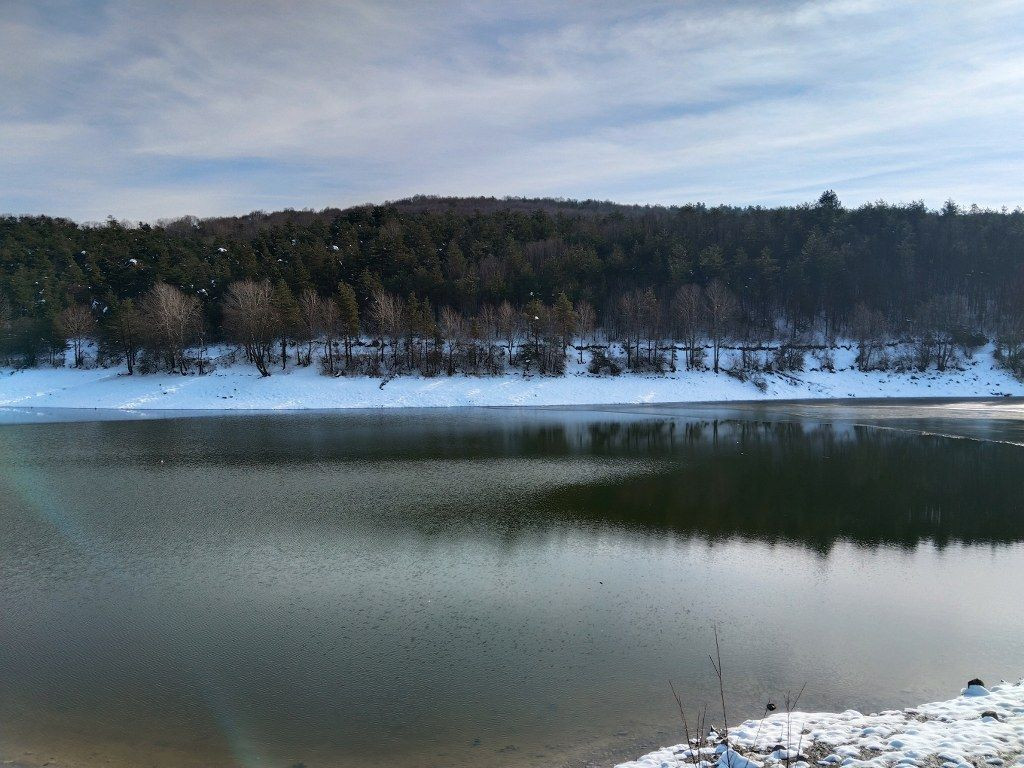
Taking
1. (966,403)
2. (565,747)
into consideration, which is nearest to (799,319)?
(966,403)

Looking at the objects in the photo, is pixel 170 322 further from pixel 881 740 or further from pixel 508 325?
pixel 881 740

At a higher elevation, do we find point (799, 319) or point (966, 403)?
point (799, 319)

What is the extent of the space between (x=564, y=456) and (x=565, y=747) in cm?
1835

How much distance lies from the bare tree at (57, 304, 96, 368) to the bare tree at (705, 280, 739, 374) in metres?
54.9

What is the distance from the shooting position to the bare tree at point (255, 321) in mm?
50906

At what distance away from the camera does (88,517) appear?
634 inches

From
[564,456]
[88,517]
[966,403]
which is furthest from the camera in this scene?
[966,403]

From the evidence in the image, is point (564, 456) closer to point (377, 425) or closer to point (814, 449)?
point (814, 449)

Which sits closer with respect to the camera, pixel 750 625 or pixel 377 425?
pixel 750 625

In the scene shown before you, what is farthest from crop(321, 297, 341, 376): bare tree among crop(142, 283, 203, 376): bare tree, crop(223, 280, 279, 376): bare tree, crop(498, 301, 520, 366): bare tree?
crop(498, 301, 520, 366): bare tree

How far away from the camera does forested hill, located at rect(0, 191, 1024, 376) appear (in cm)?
6272

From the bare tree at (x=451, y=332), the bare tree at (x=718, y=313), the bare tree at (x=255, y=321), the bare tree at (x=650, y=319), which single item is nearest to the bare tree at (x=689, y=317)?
the bare tree at (x=718, y=313)

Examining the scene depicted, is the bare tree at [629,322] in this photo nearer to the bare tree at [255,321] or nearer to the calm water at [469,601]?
the bare tree at [255,321]

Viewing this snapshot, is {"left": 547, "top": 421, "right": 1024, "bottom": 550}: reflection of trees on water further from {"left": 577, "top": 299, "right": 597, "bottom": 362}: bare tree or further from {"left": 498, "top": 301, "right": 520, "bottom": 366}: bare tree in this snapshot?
{"left": 577, "top": 299, "right": 597, "bottom": 362}: bare tree
